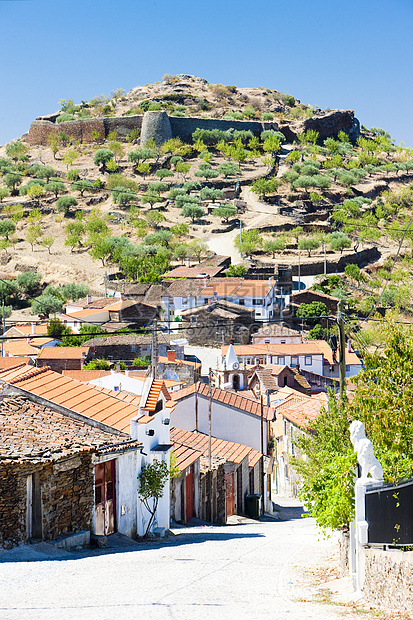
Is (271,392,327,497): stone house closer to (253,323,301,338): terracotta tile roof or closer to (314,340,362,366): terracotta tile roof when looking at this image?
(314,340,362,366): terracotta tile roof

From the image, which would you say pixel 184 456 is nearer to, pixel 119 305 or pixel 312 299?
pixel 119 305

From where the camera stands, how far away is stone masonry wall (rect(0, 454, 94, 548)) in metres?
10.4

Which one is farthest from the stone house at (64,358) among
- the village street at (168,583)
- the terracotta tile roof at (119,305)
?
the village street at (168,583)

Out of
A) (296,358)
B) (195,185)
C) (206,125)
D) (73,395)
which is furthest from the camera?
(206,125)

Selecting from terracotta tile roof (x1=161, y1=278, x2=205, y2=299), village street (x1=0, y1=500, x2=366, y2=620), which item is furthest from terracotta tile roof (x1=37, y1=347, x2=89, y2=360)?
village street (x1=0, y1=500, x2=366, y2=620)

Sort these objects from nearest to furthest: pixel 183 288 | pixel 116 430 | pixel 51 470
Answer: pixel 51 470 < pixel 116 430 < pixel 183 288

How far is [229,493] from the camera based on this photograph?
2178 cm

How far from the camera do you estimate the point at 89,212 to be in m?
102

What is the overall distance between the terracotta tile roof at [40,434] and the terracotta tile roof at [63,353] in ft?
117

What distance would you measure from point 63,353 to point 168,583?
42355mm

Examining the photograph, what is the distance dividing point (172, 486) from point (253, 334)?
4284cm

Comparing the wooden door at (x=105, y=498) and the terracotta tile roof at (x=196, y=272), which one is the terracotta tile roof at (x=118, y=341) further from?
the wooden door at (x=105, y=498)

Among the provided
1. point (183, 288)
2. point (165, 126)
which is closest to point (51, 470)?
point (183, 288)

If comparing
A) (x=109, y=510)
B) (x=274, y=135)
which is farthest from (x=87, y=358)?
(x=274, y=135)
